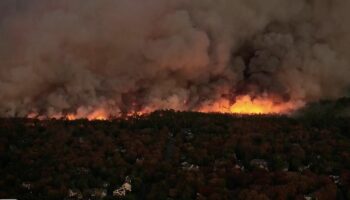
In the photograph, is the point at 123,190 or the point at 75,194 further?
the point at 123,190

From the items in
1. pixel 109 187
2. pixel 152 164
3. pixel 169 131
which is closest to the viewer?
pixel 109 187

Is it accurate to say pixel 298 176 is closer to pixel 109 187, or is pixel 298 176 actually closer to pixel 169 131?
pixel 109 187

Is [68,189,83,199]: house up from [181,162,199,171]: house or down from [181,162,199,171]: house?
down

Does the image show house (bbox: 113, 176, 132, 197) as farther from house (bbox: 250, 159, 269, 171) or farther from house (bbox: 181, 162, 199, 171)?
house (bbox: 250, 159, 269, 171)

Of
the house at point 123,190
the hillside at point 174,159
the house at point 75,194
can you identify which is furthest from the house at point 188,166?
the house at point 75,194

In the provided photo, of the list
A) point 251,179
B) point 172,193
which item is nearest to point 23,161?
point 172,193

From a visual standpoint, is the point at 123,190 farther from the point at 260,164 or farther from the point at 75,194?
the point at 260,164

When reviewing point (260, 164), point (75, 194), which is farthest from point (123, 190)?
point (260, 164)

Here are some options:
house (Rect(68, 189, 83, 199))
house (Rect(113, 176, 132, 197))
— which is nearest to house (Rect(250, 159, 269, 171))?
house (Rect(113, 176, 132, 197))
